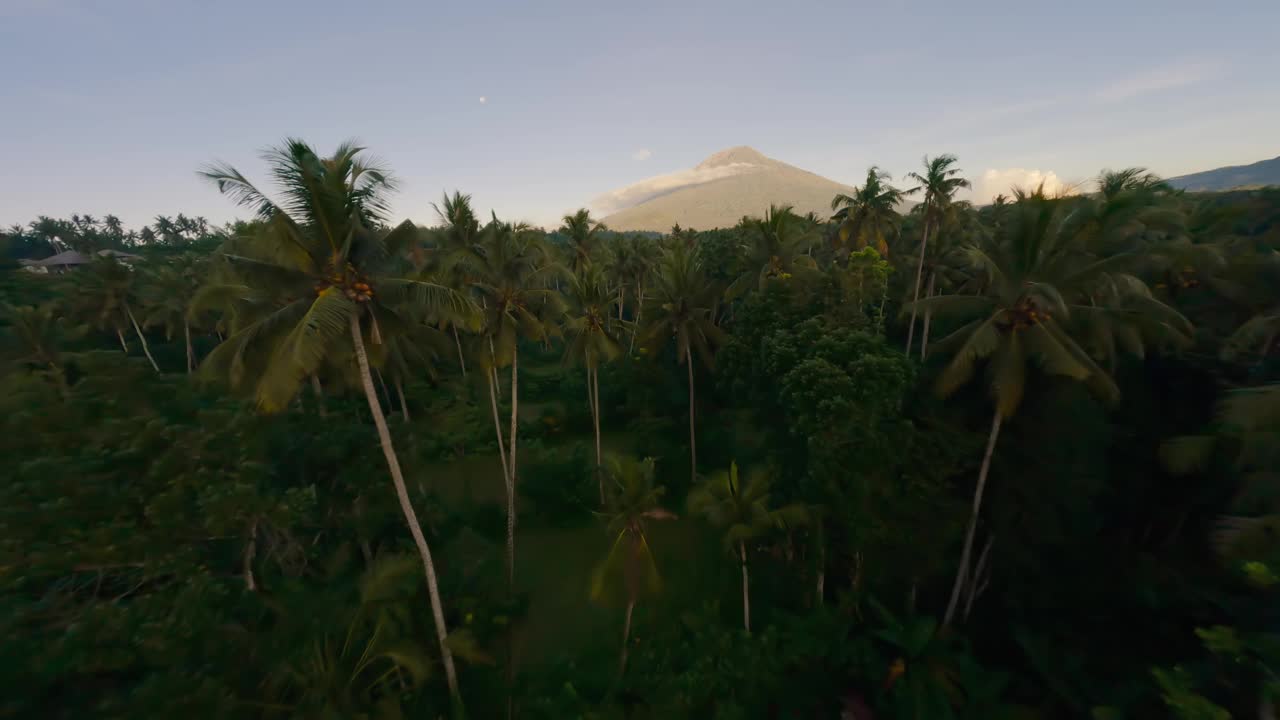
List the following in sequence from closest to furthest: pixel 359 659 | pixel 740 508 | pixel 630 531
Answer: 1. pixel 359 659
2. pixel 630 531
3. pixel 740 508

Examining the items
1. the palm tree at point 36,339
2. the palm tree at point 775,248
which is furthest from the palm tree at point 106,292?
the palm tree at point 775,248

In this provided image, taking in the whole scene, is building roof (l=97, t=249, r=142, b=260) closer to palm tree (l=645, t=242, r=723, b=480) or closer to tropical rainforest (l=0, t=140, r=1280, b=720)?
tropical rainforest (l=0, t=140, r=1280, b=720)

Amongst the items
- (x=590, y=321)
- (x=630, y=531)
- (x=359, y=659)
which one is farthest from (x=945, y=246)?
(x=359, y=659)

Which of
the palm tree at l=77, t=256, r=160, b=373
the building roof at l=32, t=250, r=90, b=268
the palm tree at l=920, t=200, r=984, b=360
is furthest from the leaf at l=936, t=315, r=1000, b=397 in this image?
the building roof at l=32, t=250, r=90, b=268

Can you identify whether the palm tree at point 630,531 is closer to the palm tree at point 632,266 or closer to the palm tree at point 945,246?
the palm tree at point 945,246

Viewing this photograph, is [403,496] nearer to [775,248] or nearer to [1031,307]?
[1031,307]

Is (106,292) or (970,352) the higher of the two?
(106,292)
